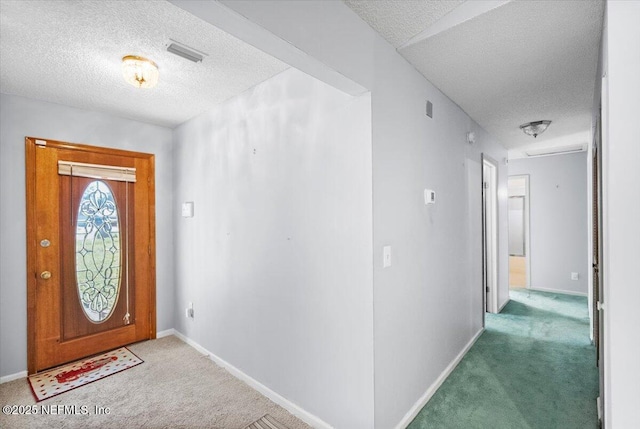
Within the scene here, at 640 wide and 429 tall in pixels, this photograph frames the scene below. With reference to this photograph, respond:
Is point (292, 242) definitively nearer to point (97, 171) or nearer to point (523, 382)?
point (523, 382)

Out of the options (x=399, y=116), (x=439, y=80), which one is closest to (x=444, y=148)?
(x=439, y=80)

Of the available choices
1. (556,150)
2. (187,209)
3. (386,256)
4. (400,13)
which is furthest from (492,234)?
(187,209)

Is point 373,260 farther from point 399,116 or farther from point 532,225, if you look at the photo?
point 532,225

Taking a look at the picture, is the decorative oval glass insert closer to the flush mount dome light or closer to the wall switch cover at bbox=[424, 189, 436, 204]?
the flush mount dome light

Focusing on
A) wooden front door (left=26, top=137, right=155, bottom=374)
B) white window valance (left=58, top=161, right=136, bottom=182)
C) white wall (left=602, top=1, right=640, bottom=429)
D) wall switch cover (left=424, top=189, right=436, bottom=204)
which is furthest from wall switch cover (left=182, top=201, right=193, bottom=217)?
white wall (left=602, top=1, right=640, bottom=429)

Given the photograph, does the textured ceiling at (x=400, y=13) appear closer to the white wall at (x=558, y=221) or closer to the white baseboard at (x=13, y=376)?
the white baseboard at (x=13, y=376)

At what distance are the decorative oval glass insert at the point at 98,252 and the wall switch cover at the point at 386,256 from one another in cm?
295

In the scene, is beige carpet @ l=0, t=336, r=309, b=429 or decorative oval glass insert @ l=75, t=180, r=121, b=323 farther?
decorative oval glass insert @ l=75, t=180, r=121, b=323

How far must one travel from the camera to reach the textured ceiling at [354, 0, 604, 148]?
1.66 m

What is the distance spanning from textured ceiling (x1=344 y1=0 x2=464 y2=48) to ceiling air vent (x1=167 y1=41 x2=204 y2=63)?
3.55ft

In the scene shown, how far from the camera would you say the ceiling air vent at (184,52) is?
1963 millimetres

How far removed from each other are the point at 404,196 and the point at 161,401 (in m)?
2.42

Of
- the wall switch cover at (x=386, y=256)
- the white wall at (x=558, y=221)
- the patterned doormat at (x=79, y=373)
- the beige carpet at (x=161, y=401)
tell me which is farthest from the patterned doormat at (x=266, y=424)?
the white wall at (x=558, y=221)

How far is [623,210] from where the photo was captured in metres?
1.19
